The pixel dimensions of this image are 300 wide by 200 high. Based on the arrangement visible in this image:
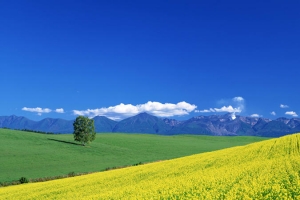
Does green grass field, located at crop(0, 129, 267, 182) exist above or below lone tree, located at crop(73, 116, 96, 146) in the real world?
below

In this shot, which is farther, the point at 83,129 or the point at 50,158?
the point at 83,129

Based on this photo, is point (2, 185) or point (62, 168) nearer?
point (2, 185)

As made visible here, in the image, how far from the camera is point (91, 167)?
73.2 m

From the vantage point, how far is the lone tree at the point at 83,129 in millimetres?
107938

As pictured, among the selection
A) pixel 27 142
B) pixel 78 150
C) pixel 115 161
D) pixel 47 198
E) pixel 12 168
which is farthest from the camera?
pixel 27 142

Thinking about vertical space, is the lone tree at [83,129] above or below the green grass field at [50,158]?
above

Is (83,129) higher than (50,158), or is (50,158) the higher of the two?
(83,129)

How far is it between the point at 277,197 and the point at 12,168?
6815 centimetres

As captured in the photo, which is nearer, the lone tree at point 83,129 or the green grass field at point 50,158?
the green grass field at point 50,158

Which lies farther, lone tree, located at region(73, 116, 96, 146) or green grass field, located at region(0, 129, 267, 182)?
lone tree, located at region(73, 116, 96, 146)

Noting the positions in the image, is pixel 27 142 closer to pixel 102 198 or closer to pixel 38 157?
pixel 38 157

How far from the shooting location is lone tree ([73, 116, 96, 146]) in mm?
107938

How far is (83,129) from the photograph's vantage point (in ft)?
357

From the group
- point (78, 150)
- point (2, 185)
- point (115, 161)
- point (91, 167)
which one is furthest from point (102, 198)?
point (78, 150)
